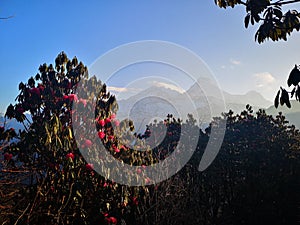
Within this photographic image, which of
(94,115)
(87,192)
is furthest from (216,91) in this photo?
(87,192)

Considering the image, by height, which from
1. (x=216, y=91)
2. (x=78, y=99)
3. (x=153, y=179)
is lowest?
(x=153, y=179)

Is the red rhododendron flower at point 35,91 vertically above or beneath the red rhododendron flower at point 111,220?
above

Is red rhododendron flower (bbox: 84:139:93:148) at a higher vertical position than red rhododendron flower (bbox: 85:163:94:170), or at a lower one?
higher

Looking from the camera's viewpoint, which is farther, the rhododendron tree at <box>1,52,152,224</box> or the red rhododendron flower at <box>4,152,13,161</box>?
the red rhododendron flower at <box>4,152,13,161</box>

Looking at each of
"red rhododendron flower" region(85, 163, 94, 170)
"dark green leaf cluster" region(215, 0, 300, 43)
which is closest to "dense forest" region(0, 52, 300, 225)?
"red rhododendron flower" region(85, 163, 94, 170)

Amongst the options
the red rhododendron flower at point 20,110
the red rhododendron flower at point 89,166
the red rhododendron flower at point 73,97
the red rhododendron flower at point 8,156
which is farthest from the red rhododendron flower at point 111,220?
the red rhododendron flower at point 20,110

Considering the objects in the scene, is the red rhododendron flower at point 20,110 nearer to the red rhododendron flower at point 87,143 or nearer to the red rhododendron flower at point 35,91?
the red rhododendron flower at point 35,91

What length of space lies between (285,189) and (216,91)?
4.40 m

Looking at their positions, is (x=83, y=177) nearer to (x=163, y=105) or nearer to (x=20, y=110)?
(x=20, y=110)

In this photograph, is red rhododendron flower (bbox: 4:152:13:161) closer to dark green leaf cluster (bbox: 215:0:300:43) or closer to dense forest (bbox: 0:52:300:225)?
dense forest (bbox: 0:52:300:225)

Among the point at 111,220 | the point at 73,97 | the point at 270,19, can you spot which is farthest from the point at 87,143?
the point at 270,19

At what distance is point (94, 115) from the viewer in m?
5.07

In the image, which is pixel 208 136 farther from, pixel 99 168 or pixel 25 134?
pixel 25 134

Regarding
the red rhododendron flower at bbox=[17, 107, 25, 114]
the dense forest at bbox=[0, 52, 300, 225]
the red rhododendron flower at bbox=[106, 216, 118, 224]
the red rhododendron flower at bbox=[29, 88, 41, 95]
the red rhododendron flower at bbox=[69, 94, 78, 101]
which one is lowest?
the red rhododendron flower at bbox=[106, 216, 118, 224]
